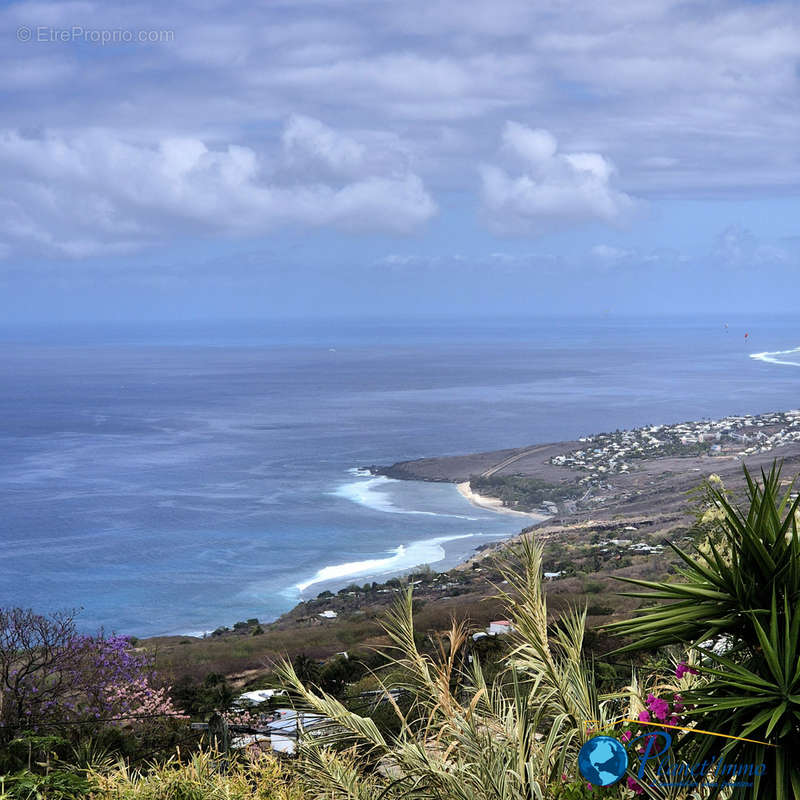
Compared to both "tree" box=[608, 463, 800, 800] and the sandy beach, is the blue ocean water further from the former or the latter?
"tree" box=[608, 463, 800, 800]

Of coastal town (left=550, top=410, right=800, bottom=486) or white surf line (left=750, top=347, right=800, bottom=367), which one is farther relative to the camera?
white surf line (left=750, top=347, right=800, bottom=367)

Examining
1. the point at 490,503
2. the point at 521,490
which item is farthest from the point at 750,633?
the point at 521,490

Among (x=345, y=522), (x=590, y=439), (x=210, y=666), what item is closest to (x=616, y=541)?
(x=345, y=522)

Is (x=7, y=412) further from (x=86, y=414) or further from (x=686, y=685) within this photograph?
(x=686, y=685)

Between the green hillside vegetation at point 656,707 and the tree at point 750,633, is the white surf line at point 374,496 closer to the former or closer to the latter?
the green hillside vegetation at point 656,707

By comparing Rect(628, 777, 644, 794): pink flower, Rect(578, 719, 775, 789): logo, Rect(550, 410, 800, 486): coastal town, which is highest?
Rect(578, 719, 775, 789): logo

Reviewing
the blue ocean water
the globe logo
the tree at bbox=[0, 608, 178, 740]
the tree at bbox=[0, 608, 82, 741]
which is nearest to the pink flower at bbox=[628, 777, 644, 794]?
the globe logo

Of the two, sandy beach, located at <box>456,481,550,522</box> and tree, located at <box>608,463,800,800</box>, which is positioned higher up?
tree, located at <box>608,463,800,800</box>

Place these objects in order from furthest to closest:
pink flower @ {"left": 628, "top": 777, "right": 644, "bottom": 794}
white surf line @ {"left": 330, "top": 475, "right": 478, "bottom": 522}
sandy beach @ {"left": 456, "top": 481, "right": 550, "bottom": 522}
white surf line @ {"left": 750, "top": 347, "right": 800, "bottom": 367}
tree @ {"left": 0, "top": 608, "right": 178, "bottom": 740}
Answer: white surf line @ {"left": 750, "top": 347, "right": 800, "bottom": 367}, sandy beach @ {"left": 456, "top": 481, "right": 550, "bottom": 522}, white surf line @ {"left": 330, "top": 475, "right": 478, "bottom": 522}, tree @ {"left": 0, "top": 608, "right": 178, "bottom": 740}, pink flower @ {"left": 628, "top": 777, "right": 644, "bottom": 794}

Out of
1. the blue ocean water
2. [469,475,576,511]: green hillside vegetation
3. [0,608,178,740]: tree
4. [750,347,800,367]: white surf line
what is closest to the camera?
[0,608,178,740]: tree
